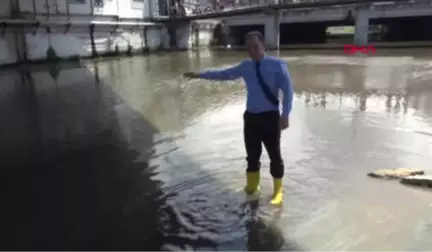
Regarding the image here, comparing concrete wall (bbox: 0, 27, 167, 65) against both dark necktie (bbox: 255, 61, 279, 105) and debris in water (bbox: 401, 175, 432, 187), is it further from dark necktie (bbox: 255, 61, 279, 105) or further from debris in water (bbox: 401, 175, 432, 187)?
debris in water (bbox: 401, 175, 432, 187)

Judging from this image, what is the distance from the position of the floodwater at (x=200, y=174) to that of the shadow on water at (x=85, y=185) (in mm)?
19

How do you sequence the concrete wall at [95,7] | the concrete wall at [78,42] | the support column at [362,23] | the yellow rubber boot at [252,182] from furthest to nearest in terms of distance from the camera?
the support column at [362,23], the concrete wall at [95,7], the concrete wall at [78,42], the yellow rubber boot at [252,182]

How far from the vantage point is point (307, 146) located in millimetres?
6512

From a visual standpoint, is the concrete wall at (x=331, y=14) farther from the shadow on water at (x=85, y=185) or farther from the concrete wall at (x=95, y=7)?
the shadow on water at (x=85, y=185)

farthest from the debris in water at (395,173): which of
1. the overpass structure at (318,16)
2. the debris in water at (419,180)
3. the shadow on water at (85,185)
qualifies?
the overpass structure at (318,16)

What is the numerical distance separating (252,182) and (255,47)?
5.06ft

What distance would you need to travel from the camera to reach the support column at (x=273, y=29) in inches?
1197

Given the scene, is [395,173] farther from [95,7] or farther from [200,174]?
[95,7]

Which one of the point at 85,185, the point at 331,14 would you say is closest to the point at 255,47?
the point at 85,185

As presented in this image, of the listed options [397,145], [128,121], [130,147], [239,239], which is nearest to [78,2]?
[128,121]

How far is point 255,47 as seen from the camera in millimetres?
4023

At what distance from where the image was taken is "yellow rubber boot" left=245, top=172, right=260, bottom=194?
15.1ft

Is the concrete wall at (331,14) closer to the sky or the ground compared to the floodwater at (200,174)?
closer to the sky

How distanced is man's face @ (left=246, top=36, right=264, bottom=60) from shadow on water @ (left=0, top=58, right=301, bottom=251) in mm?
1596
